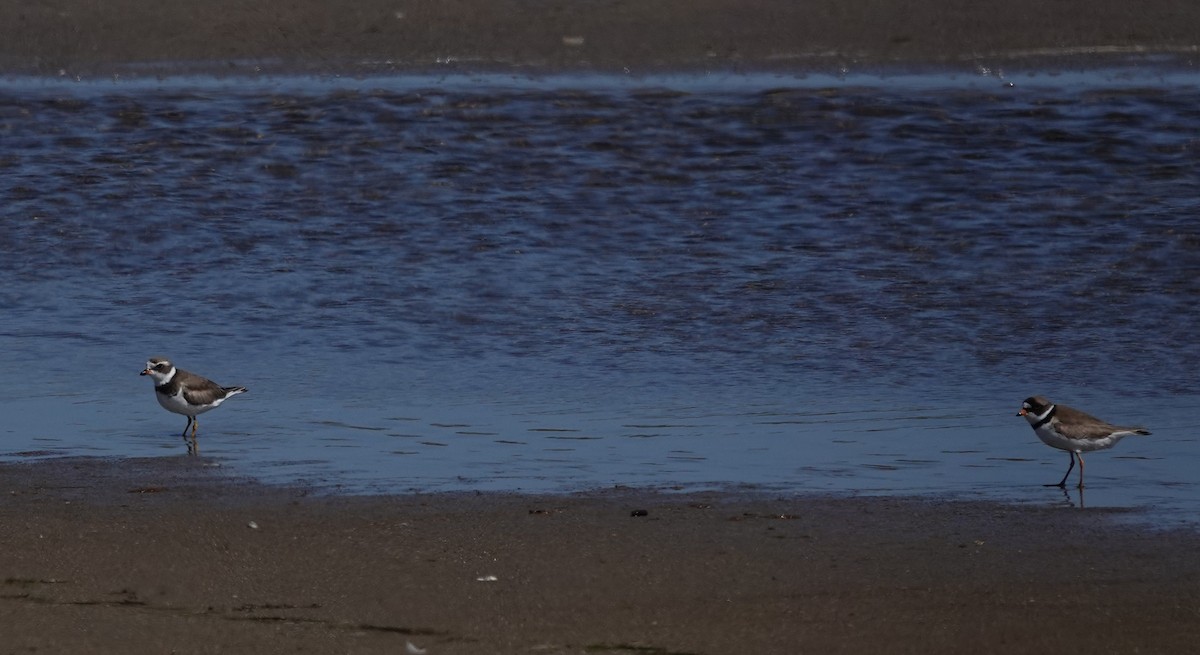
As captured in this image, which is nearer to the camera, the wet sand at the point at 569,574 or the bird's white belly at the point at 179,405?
the wet sand at the point at 569,574

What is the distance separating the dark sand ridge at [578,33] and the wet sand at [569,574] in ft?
33.1

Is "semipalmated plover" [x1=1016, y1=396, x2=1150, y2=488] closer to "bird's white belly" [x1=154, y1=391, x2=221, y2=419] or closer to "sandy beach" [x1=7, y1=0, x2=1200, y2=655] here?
"sandy beach" [x1=7, y1=0, x2=1200, y2=655]

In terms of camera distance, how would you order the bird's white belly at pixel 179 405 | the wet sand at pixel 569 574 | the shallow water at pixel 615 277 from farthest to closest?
the bird's white belly at pixel 179 405
the shallow water at pixel 615 277
the wet sand at pixel 569 574

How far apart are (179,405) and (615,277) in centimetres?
399

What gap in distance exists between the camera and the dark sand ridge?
57.4ft

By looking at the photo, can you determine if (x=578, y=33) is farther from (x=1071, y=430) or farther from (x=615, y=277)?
(x=1071, y=430)

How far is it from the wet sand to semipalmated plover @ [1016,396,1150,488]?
80cm

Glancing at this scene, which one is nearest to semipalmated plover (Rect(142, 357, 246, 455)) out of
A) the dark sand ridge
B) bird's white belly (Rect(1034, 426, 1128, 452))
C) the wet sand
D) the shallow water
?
the shallow water

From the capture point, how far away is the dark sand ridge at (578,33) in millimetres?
17484

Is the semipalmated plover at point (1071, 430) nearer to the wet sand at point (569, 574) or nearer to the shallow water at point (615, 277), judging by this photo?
the shallow water at point (615, 277)

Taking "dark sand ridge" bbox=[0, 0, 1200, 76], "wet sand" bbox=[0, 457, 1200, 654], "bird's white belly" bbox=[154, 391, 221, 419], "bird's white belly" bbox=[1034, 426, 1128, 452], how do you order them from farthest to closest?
"dark sand ridge" bbox=[0, 0, 1200, 76], "bird's white belly" bbox=[154, 391, 221, 419], "bird's white belly" bbox=[1034, 426, 1128, 452], "wet sand" bbox=[0, 457, 1200, 654]

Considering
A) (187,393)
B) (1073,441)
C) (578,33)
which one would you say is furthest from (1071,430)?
(578,33)

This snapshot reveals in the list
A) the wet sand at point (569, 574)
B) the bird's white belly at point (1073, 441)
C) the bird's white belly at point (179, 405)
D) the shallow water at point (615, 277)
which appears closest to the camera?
the wet sand at point (569, 574)

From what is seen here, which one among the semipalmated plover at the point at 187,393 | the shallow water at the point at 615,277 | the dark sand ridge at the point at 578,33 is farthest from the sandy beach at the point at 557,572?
the dark sand ridge at the point at 578,33
